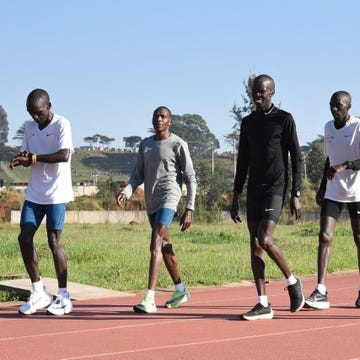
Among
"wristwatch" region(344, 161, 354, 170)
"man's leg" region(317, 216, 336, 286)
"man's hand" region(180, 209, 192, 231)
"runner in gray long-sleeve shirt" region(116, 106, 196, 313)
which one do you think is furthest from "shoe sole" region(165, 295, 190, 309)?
"wristwatch" region(344, 161, 354, 170)

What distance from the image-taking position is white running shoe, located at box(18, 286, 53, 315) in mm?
9758

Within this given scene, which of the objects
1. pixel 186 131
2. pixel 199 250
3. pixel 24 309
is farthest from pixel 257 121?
pixel 186 131

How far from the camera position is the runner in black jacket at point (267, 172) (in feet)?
29.9

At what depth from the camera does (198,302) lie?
1097 centimetres

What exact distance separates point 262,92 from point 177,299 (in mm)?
2547

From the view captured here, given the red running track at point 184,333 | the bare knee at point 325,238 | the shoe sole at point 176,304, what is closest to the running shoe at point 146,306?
the red running track at point 184,333

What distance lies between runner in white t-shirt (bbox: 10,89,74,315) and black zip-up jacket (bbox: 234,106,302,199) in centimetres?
183

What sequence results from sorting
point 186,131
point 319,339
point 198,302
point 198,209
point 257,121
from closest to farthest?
point 319,339 < point 257,121 < point 198,302 < point 198,209 < point 186,131

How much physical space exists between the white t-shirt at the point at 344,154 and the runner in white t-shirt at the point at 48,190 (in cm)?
263

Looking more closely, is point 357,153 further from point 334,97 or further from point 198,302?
point 198,302

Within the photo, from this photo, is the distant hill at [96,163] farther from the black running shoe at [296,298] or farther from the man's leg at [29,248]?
the black running shoe at [296,298]

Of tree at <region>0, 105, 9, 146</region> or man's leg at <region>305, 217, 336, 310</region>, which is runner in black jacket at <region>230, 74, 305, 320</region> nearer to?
man's leg at <region>305, 217, 336, 310</region>

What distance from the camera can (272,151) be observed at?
30.1 feet

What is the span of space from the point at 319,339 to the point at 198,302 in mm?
3330
